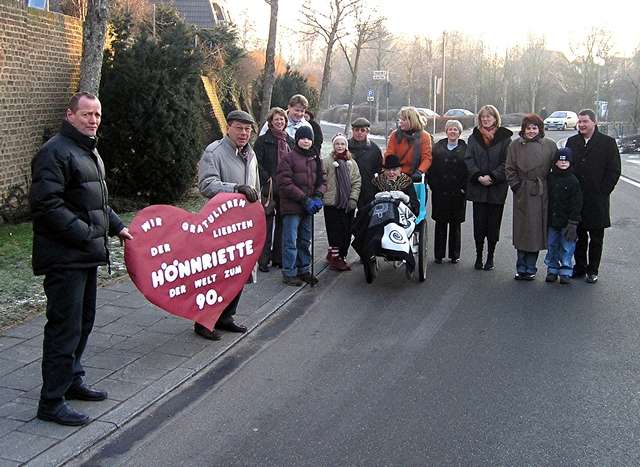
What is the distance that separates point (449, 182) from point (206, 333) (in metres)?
4.03

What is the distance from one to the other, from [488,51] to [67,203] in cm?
8447

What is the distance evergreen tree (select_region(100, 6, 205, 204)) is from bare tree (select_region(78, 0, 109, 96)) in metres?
1.83

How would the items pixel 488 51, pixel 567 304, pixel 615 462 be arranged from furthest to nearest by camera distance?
pixel 488 51 → pixel 567 304 → pixel 615 462

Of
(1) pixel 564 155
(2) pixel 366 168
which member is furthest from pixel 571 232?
(2) pixel 366 168

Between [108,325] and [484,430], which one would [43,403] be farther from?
[484,430]

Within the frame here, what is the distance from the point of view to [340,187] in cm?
860

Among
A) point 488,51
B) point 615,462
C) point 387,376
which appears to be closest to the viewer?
point 615,462

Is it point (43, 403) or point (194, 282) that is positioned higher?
point (194, 282)

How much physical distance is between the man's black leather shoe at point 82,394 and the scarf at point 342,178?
4.35m

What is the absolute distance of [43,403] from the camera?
4516mm

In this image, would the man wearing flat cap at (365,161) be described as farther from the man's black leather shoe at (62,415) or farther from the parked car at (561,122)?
the parked car at (561,122)

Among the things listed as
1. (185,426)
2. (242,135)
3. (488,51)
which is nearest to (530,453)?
(185,426)

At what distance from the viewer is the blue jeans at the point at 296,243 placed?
809cm

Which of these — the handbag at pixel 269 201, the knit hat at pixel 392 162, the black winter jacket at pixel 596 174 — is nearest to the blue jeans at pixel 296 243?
the handbag at pixel 269 201
